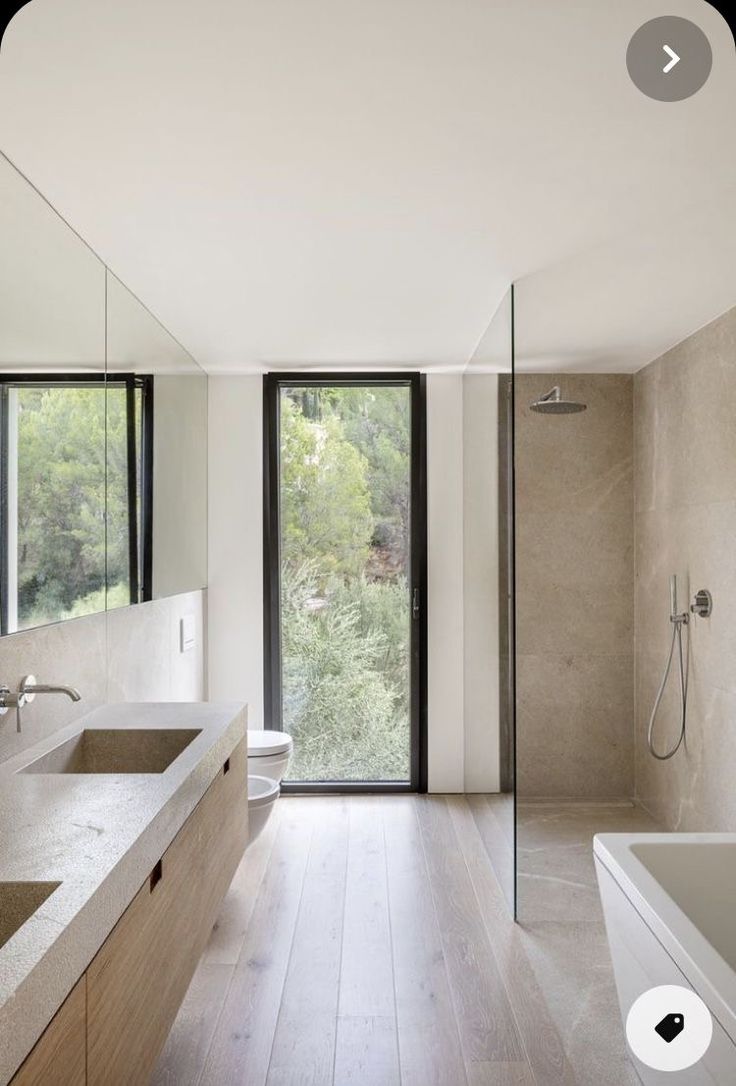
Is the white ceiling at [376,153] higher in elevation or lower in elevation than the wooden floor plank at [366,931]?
higher

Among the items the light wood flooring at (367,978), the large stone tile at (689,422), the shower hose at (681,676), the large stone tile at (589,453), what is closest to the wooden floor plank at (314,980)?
the light wood flooring at (367,978)

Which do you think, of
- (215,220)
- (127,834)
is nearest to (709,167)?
(215,220)

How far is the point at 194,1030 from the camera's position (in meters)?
2.16

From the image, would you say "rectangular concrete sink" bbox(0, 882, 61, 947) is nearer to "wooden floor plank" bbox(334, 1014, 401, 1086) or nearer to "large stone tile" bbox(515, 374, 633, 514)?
"wooden floor plank" bbox(334, 1014, 401, 1086)

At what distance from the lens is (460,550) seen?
4.21 meters

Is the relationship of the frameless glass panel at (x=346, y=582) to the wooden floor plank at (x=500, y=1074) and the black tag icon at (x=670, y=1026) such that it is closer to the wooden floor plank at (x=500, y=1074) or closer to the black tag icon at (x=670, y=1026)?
the wooden floor plank at (x=500, y=1074)

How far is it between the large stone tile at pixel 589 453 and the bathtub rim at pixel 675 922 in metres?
2.36

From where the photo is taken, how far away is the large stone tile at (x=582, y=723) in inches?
163

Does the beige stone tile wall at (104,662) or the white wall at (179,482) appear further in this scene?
the white wall at (179,482)

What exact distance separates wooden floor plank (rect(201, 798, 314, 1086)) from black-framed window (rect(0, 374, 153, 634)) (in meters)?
1.23

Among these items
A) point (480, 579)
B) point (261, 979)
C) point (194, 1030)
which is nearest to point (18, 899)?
point (194, 1030)

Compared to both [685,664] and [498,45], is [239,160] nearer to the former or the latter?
[498,45]

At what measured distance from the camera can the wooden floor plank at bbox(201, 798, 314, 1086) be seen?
2010mm

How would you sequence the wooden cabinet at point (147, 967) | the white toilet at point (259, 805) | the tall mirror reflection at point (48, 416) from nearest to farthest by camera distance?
the wooden cabinet at point (147, 967)
the tall mirror reflection at point (48, 416)
the white toilet at point (259, 805)
